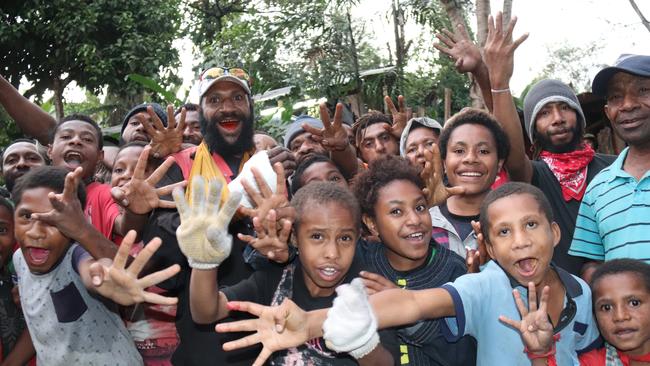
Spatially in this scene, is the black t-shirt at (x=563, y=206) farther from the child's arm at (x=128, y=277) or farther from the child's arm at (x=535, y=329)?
the child's arm at (x=128, y=277)

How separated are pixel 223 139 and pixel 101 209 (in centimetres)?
82

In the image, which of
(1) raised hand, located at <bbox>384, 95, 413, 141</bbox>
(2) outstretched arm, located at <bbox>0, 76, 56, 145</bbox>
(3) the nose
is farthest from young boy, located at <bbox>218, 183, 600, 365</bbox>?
(2) outstretched arm, located at <bbox>0, 76, 56, 145</bbox>

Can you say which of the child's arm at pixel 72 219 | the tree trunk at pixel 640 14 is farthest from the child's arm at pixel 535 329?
the tree trunk at pixel 640 14

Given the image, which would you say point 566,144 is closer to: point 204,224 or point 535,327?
point 535,327

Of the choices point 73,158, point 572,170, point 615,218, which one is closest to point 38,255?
point 73,158

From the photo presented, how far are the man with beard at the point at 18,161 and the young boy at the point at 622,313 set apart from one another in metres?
3.56

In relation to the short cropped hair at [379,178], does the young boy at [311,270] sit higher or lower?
lower

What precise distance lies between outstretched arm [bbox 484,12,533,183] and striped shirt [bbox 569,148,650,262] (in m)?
0.43

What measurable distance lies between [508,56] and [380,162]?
104cm

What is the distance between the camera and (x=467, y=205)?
338 cm

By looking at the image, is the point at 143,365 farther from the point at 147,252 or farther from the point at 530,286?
the point at 530,286

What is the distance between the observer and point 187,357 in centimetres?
292

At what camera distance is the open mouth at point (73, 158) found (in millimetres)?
3781

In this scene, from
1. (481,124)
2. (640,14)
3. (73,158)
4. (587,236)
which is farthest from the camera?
(640,14)
